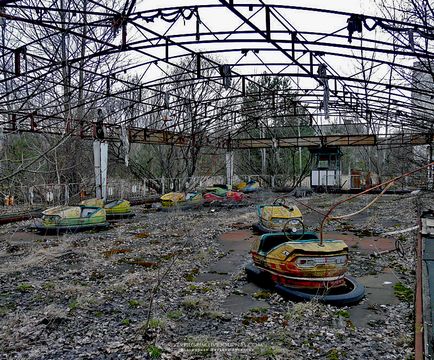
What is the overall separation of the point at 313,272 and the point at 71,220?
20.7 feet

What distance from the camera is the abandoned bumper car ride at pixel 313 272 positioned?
4191 mm

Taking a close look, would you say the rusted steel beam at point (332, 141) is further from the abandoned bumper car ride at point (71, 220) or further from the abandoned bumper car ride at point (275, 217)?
the abandoned bumper car ride at point (71, 220)

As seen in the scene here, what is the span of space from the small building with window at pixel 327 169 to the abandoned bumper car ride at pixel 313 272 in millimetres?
16785

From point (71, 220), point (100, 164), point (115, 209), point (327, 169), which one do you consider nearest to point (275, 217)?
point (71, 220)

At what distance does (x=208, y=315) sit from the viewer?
3887 millimetres

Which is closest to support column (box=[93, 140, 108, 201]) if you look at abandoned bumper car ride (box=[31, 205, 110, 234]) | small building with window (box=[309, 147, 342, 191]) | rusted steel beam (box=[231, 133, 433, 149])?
abandoned bumper car ride (box=[31, 205, 110, 234])

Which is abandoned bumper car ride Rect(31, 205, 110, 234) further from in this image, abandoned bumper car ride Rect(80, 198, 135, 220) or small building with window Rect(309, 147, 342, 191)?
small building with window Rect(309, 147, 342, 191)

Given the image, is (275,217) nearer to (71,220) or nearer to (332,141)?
(71,220)

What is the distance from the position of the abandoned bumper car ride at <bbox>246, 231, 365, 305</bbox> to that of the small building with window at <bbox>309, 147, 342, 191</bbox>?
55.1ft

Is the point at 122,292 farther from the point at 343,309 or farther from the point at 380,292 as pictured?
the point at 380,292

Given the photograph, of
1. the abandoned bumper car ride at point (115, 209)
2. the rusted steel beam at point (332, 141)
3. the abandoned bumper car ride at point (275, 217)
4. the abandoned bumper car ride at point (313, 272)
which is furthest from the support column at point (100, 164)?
the abandoned bumper car ride at point (313, 272)

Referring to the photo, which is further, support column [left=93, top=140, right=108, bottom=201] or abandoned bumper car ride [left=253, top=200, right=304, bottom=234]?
support column [left=93, top=140, right=108, bottom=201]

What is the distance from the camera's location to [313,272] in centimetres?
423

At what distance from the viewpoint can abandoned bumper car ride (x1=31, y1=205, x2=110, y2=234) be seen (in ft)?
28.4
